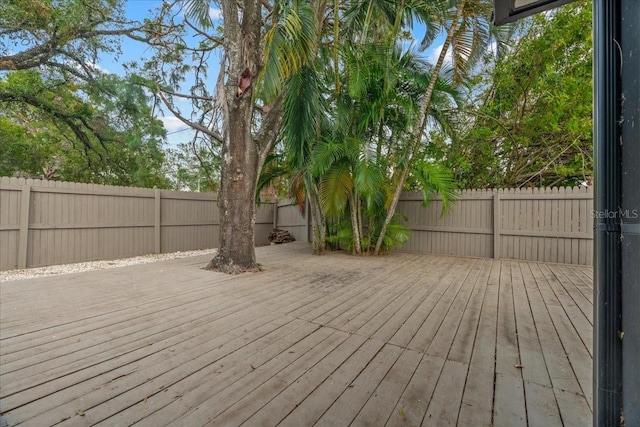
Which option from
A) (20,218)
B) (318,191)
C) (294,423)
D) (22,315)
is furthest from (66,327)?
(318,191)

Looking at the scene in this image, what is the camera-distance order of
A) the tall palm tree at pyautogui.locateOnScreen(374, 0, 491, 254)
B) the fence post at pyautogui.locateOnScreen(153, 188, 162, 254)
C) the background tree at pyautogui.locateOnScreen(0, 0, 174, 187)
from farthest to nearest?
the fence post at pyautogui.locateOnScreen(153, 188, 162, 254) → the background tree at pyautogui.locateOnScreen(0, 0, 174, 187) → the tall palm tree at pyautogui.locateOnScreen(374, 0, 491, 254)

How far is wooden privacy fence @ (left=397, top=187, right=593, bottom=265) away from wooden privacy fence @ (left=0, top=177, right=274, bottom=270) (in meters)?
5.18

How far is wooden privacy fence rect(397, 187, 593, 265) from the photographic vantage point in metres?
5.14

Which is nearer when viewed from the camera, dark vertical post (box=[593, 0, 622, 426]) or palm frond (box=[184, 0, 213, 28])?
dark vertical post (box=[593, 0, 622, 426])

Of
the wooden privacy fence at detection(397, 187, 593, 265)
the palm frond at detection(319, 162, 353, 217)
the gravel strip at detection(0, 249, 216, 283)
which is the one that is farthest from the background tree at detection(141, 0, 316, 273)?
the wooden privacy fence at detection(397, 187, 593, 265)

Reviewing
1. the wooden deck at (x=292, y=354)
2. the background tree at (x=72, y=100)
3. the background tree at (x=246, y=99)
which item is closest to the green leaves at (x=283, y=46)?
the background tree at (x=246, y=99)

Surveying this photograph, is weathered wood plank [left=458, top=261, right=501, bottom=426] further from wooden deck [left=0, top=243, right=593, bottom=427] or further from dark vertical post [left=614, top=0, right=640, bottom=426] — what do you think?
dark vertical post [left=614, top=0, right=640, bottom=426]

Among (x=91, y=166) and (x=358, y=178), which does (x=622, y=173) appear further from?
(x=91, y=166)

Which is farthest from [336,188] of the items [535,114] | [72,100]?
[72,100]

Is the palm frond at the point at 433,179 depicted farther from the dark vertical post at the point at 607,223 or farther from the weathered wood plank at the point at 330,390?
the dark vertical post at the point at 607,223

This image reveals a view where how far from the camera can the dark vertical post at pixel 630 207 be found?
767 millimetres

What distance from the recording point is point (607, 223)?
815 mm

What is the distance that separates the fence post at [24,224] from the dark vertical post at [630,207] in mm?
6559

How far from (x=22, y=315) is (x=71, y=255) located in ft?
10.7
